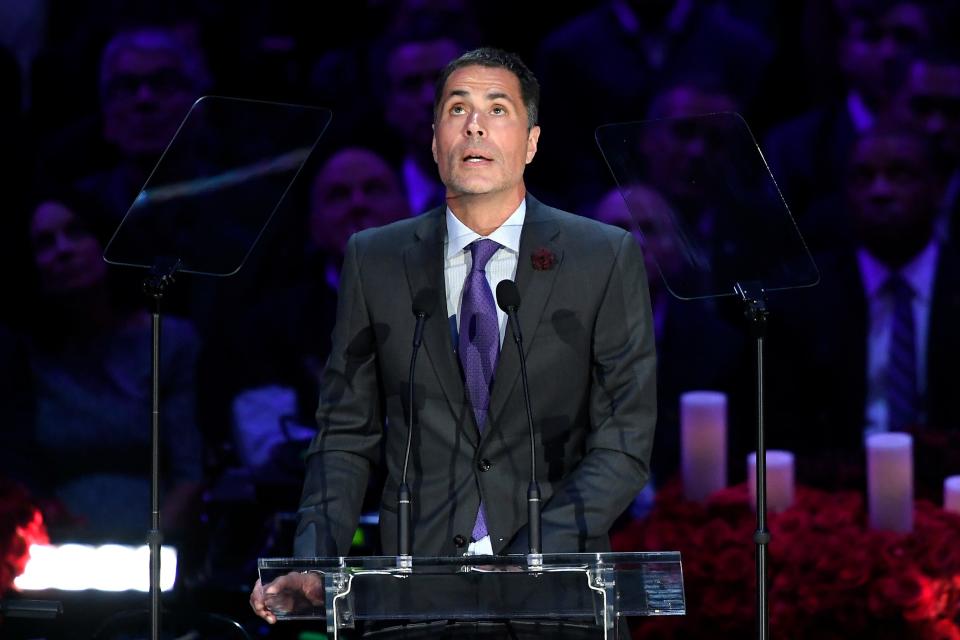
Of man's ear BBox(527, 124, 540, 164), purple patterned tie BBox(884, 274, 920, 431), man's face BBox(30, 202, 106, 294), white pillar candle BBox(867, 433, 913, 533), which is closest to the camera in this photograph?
man's ear BBox(527, 124, 540, 164)

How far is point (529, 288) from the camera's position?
9.21 feet

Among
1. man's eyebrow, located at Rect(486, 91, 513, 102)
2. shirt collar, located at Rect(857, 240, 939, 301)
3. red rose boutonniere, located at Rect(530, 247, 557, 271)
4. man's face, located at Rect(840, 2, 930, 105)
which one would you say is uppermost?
man's face, located at Rect(840, 2, 930, 105)

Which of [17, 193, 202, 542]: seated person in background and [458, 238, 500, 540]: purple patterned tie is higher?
[17, 193, 202, 542]: seated person in background

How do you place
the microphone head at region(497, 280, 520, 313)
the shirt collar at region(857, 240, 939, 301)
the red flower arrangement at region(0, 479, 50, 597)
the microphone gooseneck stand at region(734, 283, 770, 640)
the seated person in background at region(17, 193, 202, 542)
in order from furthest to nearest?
the seated person in background at region(17, 193, 202, 542) < the shirt collar at region(857, 240, 939, 301) < the red flower arrangement at region(0, 479, 50, 597) < the microphone gooseneck stand at region(734, 283, 770, 640) < the microphone head at region(497, 280, 520, 313)

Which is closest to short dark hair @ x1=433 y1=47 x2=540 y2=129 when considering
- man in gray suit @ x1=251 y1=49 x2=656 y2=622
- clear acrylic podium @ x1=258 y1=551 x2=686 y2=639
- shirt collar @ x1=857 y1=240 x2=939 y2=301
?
man in gray suit @ x1=251 y1=49 x2=656 y2=622

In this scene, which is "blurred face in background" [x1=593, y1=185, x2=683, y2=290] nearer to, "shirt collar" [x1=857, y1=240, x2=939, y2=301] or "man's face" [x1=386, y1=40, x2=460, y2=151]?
"shirt collar" [x1=857, y1=240, x2=939, y2=301]

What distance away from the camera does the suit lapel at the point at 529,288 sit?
2.74 m

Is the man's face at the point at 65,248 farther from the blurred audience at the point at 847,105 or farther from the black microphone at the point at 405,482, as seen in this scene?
the black microphone at the point at 405,482

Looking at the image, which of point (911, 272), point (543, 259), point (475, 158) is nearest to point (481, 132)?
point (475, 158)

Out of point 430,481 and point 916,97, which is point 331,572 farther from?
point 916,97

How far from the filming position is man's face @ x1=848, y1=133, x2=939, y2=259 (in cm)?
507

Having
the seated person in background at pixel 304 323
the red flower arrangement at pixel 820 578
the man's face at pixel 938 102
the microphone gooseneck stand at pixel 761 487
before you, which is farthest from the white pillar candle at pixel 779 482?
the microphone gooseneck stand at pixel 761 487

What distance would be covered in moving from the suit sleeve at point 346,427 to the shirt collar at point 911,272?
8.73 feet

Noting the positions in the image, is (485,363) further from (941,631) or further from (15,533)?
(15,533)
